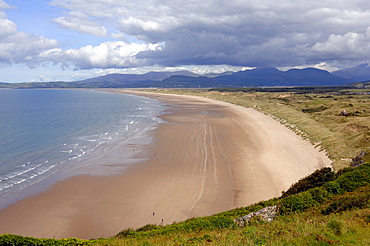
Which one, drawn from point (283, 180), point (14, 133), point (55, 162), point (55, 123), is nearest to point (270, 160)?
point (283, 180)

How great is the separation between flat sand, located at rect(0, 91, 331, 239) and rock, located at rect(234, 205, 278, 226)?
6086 millimetres

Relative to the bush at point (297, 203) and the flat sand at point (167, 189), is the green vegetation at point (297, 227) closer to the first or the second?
the bush at point (297, 203)

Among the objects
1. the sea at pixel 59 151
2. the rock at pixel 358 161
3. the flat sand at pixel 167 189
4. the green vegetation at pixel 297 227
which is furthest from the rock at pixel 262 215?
the sea at pixel 59 151

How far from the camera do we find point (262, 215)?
1221cm

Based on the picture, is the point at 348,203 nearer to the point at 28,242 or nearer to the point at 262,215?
the point at 262,215

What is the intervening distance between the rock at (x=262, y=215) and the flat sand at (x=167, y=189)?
609 cm

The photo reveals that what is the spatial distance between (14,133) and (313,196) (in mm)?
45497

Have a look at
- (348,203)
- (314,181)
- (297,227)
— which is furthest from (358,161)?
(297,227)

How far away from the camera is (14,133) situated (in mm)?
45125

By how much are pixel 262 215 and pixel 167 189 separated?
427 inches

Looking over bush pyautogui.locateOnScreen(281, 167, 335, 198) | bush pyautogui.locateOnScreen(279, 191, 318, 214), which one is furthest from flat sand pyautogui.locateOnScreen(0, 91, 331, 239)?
bush pyautogui.locateOnScreen(279, 191, 318, 214)

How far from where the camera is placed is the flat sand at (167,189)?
17062mm

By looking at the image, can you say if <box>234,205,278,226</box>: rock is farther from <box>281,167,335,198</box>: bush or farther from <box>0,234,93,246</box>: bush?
<box>0,234,93,246</box>: bush

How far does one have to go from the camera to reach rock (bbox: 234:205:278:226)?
11.7 metres
